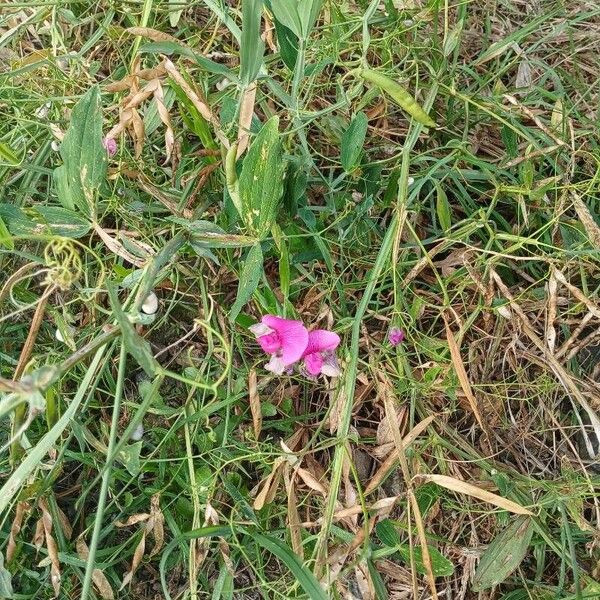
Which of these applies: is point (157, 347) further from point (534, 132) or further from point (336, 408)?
point (534, 132)

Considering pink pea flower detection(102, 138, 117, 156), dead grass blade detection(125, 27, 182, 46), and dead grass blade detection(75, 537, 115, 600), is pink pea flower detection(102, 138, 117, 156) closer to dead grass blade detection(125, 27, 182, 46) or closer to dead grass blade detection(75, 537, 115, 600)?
dead grass blade detection(125, 27, 182, 46)

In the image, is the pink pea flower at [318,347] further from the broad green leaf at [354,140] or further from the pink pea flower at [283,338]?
the broad green leaf at [354,140]

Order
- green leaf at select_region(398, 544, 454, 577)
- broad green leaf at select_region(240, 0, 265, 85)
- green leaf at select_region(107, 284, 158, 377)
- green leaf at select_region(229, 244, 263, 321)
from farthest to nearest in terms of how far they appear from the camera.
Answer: green leaf at select_region(398, 544, 454, 577)
green leaf at select_region(229, 244, 263, 321)
broad green leaf at select_region(240, 0, 265, 85)
green leaf at select_region(107, 284, 158, 377)

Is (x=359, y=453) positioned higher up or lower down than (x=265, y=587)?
higher up

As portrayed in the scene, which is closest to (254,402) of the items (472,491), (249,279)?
(249,279)

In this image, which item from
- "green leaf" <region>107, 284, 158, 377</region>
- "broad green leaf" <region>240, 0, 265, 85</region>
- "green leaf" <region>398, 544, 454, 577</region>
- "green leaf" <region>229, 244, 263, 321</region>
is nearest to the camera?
"green leaf" <region>107, 284, 158, 377</region>

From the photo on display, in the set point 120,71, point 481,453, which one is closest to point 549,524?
point 481,453

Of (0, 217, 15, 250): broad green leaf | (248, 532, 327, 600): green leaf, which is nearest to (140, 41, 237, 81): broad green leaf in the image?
(0, 217, 15, 250): broad green leaf
